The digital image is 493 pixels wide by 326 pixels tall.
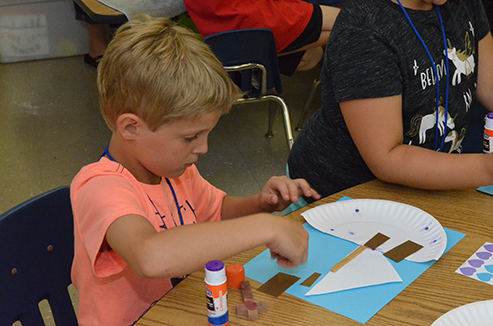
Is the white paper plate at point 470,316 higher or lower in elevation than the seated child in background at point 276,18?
lower

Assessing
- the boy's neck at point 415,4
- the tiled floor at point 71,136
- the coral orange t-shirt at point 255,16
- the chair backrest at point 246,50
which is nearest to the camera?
the boy's neck at point 415,4

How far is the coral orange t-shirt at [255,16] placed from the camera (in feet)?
7.70

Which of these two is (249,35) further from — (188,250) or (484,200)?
(188,250)

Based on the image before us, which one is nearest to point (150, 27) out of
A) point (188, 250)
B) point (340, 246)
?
point (188, 250)

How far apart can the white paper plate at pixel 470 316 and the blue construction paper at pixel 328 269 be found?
0.30 ft

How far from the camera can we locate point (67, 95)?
3.71m

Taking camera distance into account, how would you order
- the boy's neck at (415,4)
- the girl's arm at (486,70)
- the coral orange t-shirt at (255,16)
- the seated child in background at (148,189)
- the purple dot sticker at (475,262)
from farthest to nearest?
the coral orange t-shirt at (255,16), the girl's arm at (486,70), the boy's neck at (415,4), the purple dot sticker at (475,262), the seated child in background at (148,189)

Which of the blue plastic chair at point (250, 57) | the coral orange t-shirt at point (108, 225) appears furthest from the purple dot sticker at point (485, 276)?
the blue plastic chair at point (250, 57)

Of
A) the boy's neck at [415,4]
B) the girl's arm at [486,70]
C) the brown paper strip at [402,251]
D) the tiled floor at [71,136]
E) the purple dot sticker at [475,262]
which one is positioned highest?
the boy's neck at [415,4]

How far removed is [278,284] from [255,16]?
67.1 inches

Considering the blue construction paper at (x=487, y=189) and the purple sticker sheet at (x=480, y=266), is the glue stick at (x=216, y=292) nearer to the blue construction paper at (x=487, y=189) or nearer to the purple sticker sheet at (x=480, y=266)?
the purple sticker sheet at (x=480, y=266)

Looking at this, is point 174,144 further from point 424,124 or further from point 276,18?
point 276,18

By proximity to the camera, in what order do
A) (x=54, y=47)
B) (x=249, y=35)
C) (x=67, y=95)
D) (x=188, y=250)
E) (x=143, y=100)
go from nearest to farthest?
(x=188, y=250) < (x=143, y=100) < (x=249, y=35) < (x=67, y=95) < (x=54, y=47)

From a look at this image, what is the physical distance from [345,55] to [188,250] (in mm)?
657
